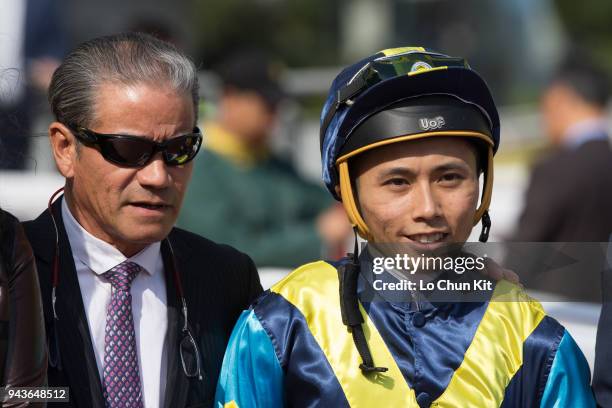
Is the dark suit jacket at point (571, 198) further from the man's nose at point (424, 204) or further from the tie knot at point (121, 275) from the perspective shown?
the tie knot at point (121, 275)

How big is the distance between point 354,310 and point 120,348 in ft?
2.14

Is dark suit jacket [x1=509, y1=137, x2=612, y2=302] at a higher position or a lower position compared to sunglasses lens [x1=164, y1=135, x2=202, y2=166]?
lower

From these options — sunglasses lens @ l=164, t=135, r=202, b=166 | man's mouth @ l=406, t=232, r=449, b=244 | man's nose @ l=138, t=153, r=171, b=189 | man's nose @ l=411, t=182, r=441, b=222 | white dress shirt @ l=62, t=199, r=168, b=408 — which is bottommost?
white dress shirt @ l=62, t=199, r=168, b=408

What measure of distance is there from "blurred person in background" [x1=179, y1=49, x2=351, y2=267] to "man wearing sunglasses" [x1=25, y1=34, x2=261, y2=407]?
2.60 metres

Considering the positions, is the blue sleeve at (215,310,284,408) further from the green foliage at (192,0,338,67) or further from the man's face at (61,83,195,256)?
the green foliage at (192,0,338,67)

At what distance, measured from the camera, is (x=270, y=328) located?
9.34ft

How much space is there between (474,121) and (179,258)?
0.96 m

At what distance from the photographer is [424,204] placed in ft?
9.19

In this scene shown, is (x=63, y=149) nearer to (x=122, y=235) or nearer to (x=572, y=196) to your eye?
(x=122, y=235)

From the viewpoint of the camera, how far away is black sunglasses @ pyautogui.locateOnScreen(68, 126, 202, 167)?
2812 mm

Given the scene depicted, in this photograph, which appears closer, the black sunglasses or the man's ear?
the black sunglasses

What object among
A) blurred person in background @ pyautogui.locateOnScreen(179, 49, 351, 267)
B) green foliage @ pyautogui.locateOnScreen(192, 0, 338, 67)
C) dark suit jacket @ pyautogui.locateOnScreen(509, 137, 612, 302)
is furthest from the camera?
green foliage @ pyautogui.locateOnScreen(192, 0, 338, 67)

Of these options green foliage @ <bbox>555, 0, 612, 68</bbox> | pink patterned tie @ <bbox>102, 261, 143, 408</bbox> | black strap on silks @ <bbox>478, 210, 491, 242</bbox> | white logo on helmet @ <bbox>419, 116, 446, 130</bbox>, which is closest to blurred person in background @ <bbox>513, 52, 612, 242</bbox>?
black strap on silks @ <bbox>478, 210, 491, 242</bbox>

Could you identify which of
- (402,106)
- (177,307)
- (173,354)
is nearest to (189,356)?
(173,354)
